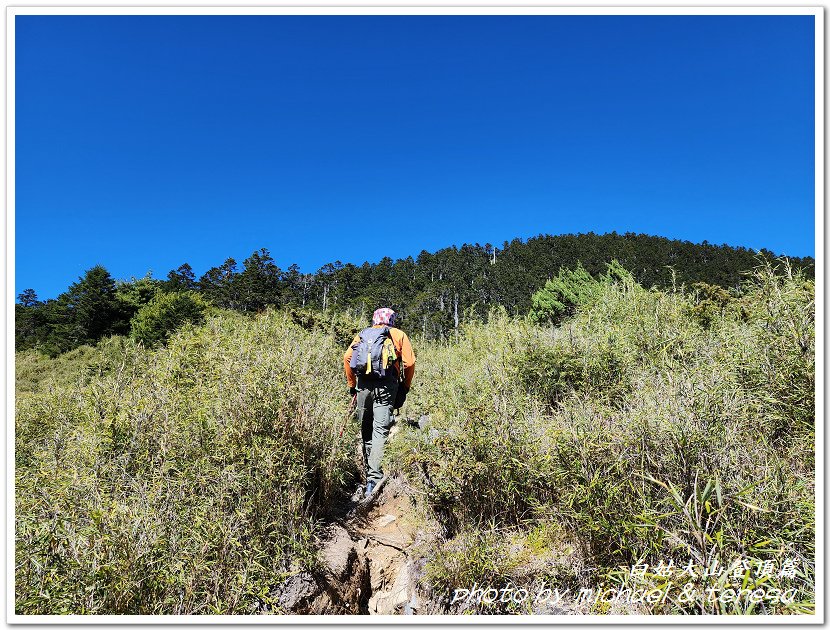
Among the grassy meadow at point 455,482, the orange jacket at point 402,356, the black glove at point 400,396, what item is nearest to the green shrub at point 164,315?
the grassy meadow at point 455,482

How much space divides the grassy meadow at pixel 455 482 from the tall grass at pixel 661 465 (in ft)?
0.05

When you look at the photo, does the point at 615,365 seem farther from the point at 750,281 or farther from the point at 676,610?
the point at 676,610

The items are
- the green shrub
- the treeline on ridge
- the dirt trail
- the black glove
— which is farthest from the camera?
the treeline on ridge

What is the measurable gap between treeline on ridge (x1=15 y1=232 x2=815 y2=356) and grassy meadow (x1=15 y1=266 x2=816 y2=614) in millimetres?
2291

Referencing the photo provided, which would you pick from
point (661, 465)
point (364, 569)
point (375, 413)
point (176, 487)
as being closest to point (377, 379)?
point (375, 413)

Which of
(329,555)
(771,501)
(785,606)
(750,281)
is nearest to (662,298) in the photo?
(750,281)

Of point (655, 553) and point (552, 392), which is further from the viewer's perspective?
point (552, 392)

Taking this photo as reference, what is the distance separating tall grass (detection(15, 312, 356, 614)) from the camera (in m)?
1.79

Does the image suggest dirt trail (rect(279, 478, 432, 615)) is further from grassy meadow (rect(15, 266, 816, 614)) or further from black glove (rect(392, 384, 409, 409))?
black glove (rect(392, 384, 409, 409))

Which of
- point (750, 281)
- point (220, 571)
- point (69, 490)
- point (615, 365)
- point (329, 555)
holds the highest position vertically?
point (750, 281)

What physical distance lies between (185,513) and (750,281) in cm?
547

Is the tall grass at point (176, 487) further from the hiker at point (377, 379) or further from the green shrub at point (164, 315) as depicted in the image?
the green shrub at point (164, 315)

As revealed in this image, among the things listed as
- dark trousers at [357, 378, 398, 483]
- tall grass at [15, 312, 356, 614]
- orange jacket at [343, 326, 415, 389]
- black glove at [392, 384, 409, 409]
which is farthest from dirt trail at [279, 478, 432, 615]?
orange jacket at [343, 326, 415, 389]

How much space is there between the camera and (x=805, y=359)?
3010 millimetres
